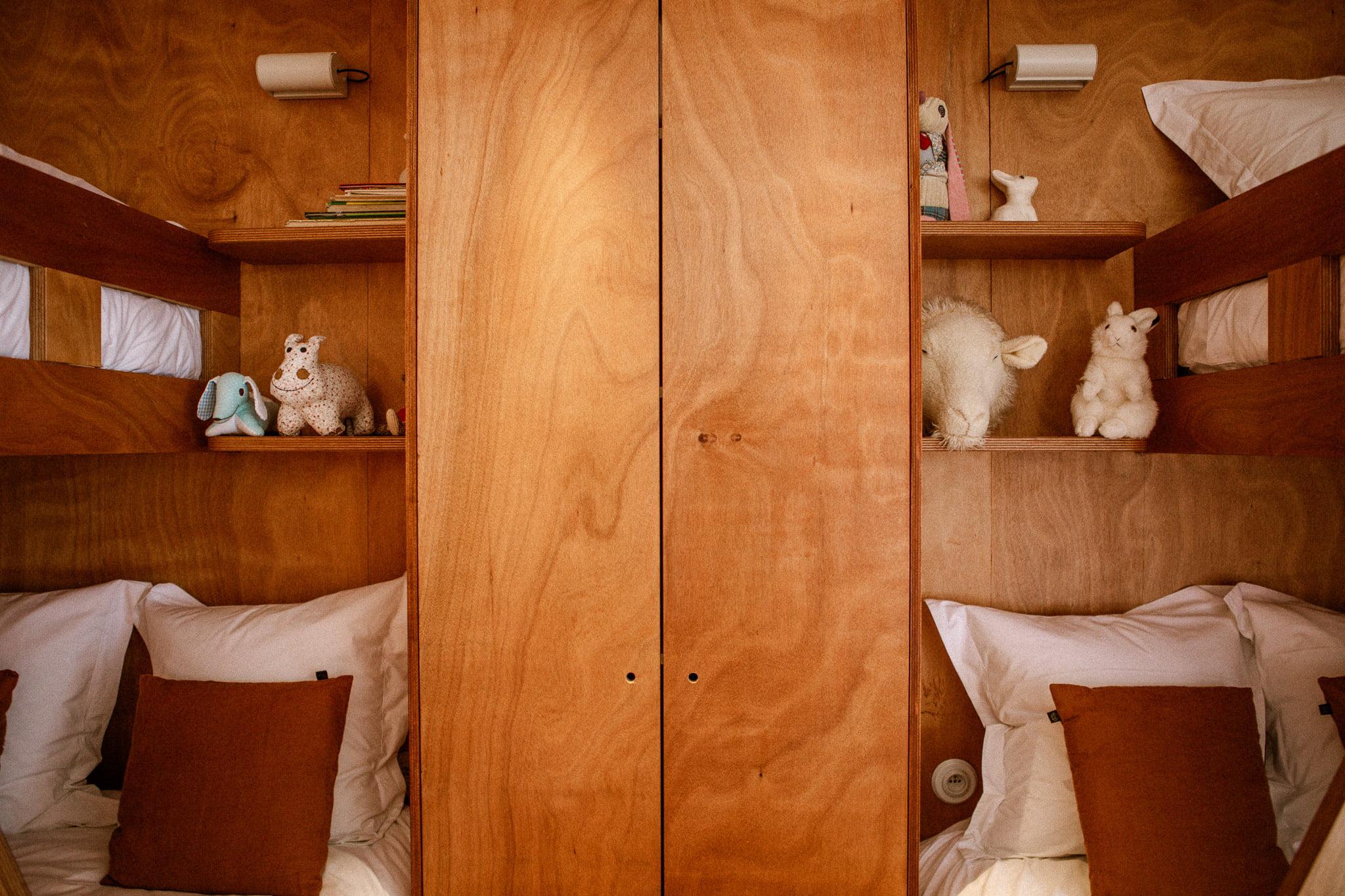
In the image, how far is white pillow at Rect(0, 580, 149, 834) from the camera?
4.89 ft

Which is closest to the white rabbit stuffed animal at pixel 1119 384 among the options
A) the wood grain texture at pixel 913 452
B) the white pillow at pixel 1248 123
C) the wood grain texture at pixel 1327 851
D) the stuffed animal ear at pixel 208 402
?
the white pillow at pixel 1248 123

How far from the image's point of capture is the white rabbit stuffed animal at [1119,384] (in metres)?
1.44

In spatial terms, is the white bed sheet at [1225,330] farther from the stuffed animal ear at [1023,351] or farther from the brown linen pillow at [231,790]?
the brown linen pillow at [231,790]

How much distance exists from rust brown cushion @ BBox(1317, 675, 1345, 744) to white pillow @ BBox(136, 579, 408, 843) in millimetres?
2001

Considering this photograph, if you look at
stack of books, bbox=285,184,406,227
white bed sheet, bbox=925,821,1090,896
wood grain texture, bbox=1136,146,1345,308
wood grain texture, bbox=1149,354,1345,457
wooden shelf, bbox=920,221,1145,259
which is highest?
stack of books, bbox=285,184,406,227

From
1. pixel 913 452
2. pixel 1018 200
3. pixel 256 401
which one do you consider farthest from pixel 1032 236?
pixel 256 401

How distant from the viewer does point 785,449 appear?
124 cm

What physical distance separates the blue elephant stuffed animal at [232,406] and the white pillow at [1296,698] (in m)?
2.35

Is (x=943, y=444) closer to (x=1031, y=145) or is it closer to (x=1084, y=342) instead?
(x=1084, y=342)

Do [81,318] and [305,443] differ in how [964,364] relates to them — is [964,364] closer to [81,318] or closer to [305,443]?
[305,443]

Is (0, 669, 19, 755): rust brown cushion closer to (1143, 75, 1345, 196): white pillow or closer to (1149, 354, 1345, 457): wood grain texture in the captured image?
(1149, 354, 1345, 457): wood grain texture

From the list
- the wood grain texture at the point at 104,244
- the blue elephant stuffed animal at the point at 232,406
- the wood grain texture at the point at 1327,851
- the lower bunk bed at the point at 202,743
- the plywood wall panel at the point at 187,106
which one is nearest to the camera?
the wood grain texture at the point at 1327,851

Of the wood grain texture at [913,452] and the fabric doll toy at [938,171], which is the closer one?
the wood grain texture at [913,452]

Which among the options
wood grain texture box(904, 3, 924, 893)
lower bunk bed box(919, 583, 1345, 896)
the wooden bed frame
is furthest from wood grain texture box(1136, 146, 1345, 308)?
lower bunk bed box(919, 583, 1345, 896)
